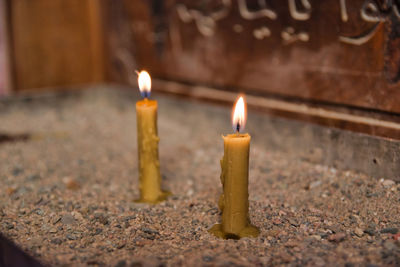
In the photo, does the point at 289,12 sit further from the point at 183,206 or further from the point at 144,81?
the point at 183,206

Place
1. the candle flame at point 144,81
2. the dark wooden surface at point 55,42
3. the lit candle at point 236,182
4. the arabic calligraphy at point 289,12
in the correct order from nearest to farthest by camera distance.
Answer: the lit candle at point 236,182 < the candle flame at point 144,81 < the arabic calligraphy at point 289,12 < the dark wooden surface at point 55,42

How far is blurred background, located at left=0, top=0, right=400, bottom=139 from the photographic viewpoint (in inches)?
79.4

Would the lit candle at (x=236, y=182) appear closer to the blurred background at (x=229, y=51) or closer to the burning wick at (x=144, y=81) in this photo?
the burning wick at (x=144, y=81)

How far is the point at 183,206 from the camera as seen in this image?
74.5 inches

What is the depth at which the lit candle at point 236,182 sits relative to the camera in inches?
57.1

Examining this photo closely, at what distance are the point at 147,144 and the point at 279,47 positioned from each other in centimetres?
102

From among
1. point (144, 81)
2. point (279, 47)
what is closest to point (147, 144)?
point (144, 81)

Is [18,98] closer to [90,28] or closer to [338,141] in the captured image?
[90,28]

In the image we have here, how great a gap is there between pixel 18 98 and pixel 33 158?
3.35ft

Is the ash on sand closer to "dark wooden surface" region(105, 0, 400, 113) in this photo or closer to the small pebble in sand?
the small pebble in sand

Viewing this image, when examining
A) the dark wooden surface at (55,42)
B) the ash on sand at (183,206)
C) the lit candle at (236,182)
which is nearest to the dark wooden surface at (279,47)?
the ash on sand at (183,206)

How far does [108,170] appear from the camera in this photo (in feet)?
7.84

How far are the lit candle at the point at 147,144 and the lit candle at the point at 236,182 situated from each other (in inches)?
16.0

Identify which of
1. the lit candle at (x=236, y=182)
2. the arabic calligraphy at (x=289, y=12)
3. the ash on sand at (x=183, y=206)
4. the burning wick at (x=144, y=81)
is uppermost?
the arabic calligraphy at (x=289, y=12)
